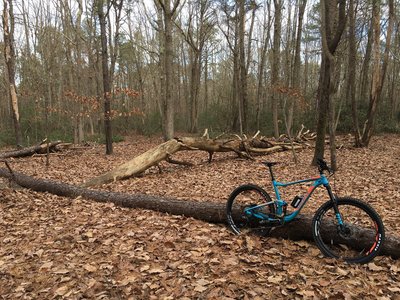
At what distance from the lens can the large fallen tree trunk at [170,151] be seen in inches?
340

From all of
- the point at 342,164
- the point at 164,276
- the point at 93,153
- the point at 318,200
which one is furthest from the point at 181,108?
the point at 164,276

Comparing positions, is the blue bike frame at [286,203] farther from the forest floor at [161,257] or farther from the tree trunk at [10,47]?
the tree trunk at [10,47]

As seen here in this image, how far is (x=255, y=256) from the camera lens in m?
4.02

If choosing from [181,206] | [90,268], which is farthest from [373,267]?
[90,268]

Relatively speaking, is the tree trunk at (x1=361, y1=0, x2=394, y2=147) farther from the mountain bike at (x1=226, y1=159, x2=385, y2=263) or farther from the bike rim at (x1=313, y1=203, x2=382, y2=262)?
the bike rim at (x1=313, y1=203, x2=382, y2=262)

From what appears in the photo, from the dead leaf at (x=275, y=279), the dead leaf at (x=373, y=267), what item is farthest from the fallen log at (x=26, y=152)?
the dead leaf at (x=373, y=267)

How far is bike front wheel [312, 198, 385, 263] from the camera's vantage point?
3680 mm

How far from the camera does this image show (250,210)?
15.3 feet

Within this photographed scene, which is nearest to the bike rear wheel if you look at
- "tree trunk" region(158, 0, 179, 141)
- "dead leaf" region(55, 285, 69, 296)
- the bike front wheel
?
the bike front wheel

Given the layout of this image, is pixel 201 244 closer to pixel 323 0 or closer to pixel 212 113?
pixel 323 0

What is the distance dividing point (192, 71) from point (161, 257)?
70.4 ft

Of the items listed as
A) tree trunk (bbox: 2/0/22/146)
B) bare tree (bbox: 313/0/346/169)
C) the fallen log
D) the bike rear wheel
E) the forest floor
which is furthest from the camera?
tree trunk (bbox: 2/0/22/146)

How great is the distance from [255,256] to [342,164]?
692 centimetres

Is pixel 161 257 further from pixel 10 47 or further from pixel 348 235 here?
pixel 10 47
